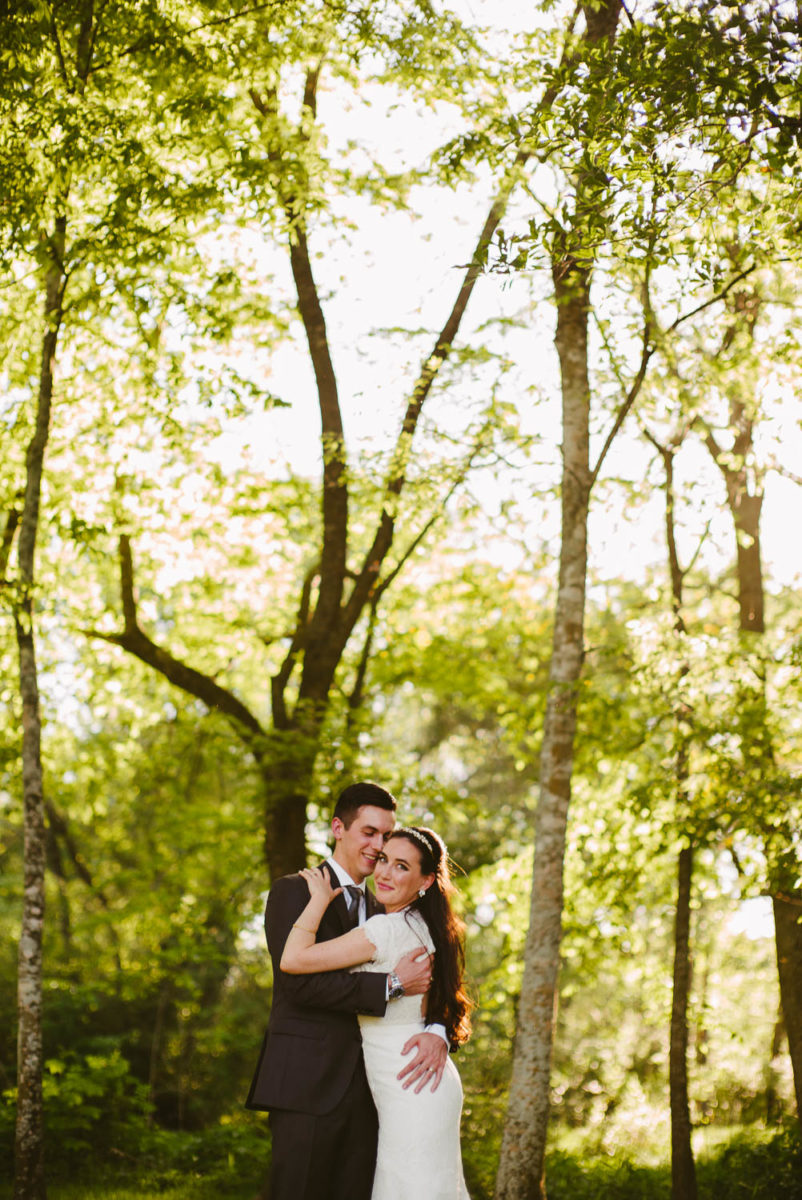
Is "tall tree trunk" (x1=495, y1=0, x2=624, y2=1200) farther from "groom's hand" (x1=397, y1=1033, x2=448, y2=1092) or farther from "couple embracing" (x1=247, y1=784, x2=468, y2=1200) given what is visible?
"groom's hand" (x1=397, y1=1033, x2=448, y2=1092)

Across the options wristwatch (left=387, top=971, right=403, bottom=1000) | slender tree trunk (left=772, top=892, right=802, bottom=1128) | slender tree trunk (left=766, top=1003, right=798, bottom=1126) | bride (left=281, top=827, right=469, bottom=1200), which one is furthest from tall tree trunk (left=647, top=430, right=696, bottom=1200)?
wristwatch (left=387, top=971, right=403, bottom=1000)

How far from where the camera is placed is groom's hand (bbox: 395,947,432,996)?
4.08 m

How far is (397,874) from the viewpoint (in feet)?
13.9

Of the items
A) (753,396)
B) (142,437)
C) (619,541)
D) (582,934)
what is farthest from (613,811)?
(142,437)

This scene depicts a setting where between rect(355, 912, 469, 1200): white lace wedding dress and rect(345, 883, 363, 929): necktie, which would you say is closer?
rect(355, 912, 469, 1200): white lace wedding dress

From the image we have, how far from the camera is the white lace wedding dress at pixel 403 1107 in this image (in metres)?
3.96

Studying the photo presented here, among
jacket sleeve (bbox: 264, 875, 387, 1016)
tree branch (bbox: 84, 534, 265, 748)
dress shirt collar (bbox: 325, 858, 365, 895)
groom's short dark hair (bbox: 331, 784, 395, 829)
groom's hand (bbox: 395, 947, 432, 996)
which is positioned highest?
tree branch (bbox: 84, 534, 265, 748)

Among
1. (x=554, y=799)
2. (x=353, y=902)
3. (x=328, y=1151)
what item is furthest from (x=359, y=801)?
(x=554, y=799)

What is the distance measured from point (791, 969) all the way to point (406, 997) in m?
6.96

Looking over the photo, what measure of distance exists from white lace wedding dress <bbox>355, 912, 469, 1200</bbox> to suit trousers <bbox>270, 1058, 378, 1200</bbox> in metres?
0.06

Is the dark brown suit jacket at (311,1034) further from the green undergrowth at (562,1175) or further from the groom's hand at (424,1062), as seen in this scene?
the green undergrowth at (562,1175)

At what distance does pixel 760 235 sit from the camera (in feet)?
21.9

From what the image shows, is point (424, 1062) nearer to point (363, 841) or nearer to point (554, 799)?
point (363, 841)

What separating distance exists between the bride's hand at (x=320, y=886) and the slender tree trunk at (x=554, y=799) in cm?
398
